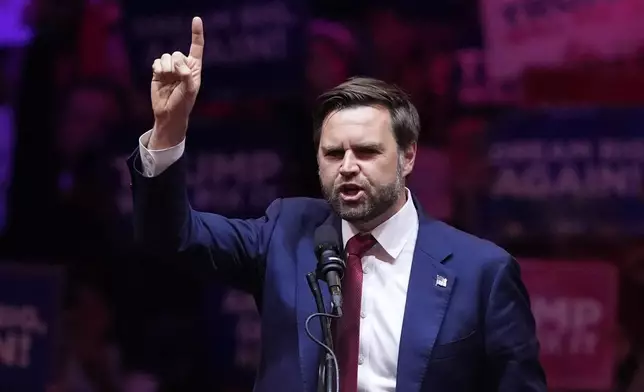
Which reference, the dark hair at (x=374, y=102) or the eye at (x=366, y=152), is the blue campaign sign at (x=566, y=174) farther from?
the eye at (x=366, y=152)

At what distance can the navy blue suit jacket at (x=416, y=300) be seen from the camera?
5.92ft

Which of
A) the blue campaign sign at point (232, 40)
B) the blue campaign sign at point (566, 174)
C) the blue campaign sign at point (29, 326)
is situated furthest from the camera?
the blue campaign sign at point (29, 326)

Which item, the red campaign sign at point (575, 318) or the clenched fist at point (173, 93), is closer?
the clenched fist at point (173, 93)

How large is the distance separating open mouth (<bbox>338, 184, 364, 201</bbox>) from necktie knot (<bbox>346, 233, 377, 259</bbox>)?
14cm

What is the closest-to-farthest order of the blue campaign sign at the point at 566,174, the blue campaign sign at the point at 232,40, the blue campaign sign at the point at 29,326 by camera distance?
the blue campaign sign at the point at 566,174
the blue campaign sign at the point at 232,40
the blue campaign sign at the point at 29,326

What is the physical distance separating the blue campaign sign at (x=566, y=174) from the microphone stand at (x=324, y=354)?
1.46 meters

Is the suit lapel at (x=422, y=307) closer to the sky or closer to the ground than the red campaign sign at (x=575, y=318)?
closer to the sky

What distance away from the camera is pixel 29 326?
3730 mm

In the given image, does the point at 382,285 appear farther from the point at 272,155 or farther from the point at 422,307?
the point at 272,155

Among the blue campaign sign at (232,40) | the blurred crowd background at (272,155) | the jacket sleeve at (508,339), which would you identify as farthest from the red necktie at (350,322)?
the blue campaign sign at (232,40)

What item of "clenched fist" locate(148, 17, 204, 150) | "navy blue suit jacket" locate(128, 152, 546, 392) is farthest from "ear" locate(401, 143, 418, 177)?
"clenched fist" locate(148, 17, 204, 150)

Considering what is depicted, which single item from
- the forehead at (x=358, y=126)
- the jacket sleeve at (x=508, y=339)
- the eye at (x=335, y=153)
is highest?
the forehead at (x=358, y=126)

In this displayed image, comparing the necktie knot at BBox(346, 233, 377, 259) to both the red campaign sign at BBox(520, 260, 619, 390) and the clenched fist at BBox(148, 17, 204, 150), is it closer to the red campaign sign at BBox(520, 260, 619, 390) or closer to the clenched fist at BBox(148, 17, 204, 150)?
the clenched fist at BBox(148, 17, 204, 150)

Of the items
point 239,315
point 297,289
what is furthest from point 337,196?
point 239,315
